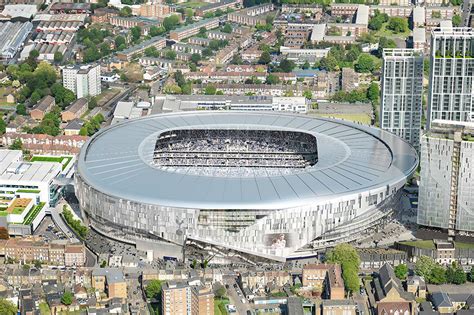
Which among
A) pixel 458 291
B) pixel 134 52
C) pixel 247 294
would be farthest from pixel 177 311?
pixel 134 52

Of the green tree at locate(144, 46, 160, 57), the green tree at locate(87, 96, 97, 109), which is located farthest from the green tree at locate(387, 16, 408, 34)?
the green tree at locate(87, 96, 97, 109)

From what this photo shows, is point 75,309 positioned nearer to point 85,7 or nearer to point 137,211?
point 137,211

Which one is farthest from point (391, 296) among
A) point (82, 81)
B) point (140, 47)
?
point (140, 47)

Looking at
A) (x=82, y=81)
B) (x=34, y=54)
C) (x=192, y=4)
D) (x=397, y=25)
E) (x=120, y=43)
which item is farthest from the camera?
(x=192, y=4)

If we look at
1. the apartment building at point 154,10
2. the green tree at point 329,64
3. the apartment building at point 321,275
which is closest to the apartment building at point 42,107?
the green tree at point 329,64

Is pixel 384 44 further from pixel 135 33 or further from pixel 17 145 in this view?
pixel 17 145

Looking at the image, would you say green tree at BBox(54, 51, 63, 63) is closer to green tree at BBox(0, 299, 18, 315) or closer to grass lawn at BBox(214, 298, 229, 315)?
green tree at BBox(0, 299, 18, 315)
